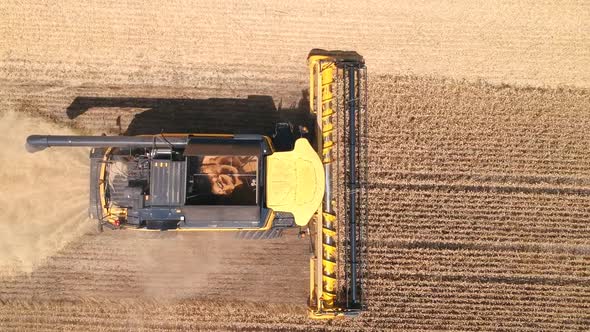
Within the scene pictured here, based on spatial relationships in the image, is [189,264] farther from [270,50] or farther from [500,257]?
[500,257]

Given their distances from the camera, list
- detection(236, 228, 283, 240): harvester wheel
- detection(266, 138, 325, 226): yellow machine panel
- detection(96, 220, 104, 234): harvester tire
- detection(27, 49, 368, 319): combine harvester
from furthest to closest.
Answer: detection(236, 228, 283, 240): harvester wheel
detection(96, 220, 104, 234): harvester tire
detection(266, 138, 325, 226): yellow machine panel
detection(27, 49, 368, 319): combine harvester

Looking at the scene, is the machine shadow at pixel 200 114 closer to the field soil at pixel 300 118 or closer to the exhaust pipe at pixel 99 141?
the field soil at pixel 300 118

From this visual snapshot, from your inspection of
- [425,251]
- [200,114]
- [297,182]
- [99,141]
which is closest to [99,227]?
[99,141]

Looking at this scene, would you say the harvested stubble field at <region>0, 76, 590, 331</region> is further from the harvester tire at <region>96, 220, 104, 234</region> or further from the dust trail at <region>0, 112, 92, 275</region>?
the dust trail at <region>0, 112, 92, 275</region>

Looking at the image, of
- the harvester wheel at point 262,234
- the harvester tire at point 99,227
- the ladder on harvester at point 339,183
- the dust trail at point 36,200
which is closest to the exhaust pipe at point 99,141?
the dust trail at point 36,200

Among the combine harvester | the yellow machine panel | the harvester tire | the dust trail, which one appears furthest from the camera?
the dust trail

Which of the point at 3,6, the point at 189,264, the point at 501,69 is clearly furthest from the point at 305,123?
the point at 3,6

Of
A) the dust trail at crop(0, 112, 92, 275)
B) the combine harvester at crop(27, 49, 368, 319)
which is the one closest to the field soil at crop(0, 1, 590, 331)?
the dust trail at crop(0, 112, 92, 275)
